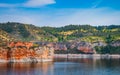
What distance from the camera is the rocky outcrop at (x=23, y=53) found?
112750mm

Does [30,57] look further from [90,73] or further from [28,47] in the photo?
[90,73]

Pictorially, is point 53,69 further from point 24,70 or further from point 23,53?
point 23,53

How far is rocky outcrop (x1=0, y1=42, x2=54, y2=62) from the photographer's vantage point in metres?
113

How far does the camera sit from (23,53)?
113875mm

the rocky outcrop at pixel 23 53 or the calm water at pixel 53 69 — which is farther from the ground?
the rocky outcrop at pixel 23 53

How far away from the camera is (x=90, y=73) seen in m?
81.6

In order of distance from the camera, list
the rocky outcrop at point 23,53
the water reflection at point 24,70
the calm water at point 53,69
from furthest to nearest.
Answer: the rocky outcrop at point 23,53 → the calm water at point 53,69 → the water reflection at point 24,70

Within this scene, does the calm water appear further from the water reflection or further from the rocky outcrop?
the rocky outcrop

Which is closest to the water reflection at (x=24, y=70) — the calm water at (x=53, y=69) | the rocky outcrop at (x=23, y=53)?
the calm water at (x=53, y=69)

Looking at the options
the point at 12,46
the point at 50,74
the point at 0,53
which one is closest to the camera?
the point at 50,74

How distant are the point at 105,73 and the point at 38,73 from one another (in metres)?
14.1

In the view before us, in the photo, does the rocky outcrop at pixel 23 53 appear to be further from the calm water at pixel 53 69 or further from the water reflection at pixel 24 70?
the water reflection at pixel 24 70

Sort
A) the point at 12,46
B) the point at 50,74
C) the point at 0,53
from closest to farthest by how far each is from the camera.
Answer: the point at 50,74 < the point at 0,53 < the point at 12,46

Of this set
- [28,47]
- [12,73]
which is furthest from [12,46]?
[12,73]
